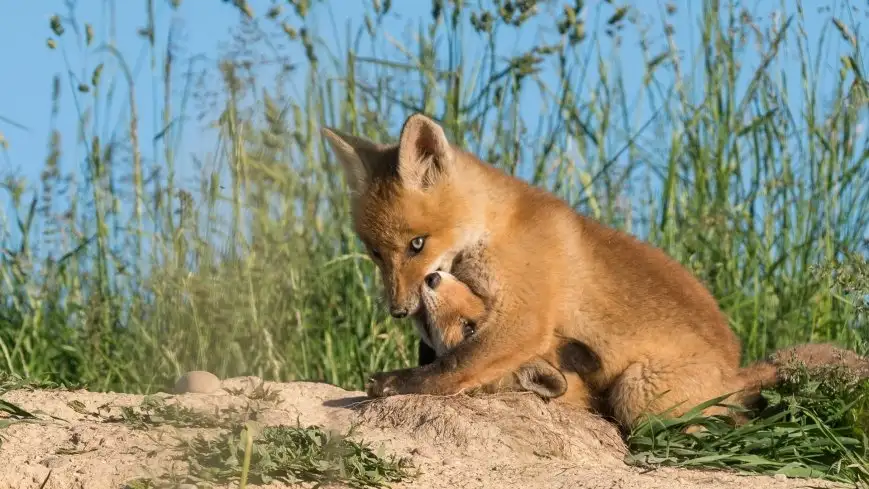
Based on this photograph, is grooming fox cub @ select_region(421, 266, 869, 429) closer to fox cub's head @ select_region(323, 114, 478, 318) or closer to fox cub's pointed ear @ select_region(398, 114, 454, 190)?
fox cub's head @ select_region(323, 114, 478, 318)

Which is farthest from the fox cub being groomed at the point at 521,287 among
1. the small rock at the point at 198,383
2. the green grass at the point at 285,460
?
the green grass at the point at 285,460

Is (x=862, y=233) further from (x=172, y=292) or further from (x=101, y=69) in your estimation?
(x=101, y=69)

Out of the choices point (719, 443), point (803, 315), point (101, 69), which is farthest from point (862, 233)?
point (101, 69)

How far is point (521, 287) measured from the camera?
4.95 metres

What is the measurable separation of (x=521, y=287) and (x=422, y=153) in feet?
2.67

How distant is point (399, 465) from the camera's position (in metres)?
4.00

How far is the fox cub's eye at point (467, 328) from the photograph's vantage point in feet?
16.6

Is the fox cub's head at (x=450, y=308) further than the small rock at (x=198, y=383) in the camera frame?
Yes

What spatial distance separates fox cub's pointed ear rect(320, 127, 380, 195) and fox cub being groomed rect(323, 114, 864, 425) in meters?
0.12

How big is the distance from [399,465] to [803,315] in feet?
12.8

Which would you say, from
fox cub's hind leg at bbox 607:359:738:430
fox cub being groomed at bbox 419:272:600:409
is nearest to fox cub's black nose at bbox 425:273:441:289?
fox cub being groomed at bbox 419:272:600:409

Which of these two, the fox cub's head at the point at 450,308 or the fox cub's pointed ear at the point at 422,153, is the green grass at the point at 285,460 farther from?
the fox cub's pointed ear at the point at 422,153

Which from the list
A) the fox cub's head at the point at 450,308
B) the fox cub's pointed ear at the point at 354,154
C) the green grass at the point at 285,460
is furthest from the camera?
the fox cub's pointed ear at the point at 354,154

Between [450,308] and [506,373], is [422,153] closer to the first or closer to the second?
[450,308]
